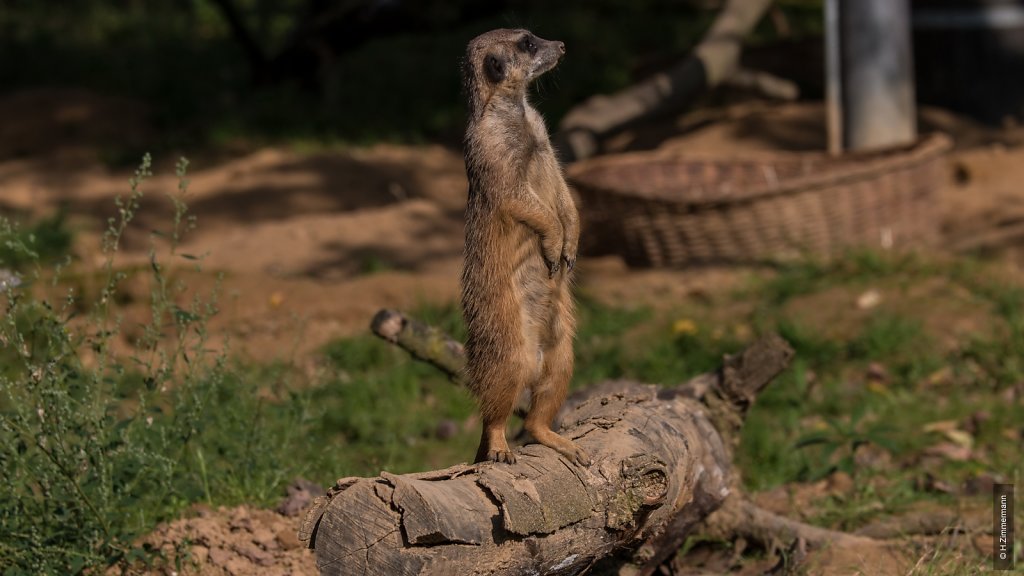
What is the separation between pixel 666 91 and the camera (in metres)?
8.99

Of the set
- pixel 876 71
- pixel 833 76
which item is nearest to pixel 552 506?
pixel 876 71

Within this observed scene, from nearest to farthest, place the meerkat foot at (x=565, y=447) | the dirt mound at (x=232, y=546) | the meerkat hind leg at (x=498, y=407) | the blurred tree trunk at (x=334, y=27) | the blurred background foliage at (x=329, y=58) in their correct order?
the meerkat foot at (x=565, y=447) < the meerkat hind leg at (x=498, y=407) < the dirt mound at (x=232, y=546) < the blurred background foliage at (x=329, y=58) < the blurred tree trunk at (x=334, y=27)

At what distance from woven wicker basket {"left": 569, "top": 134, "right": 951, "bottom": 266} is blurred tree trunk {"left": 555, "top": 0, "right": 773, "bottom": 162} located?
895mm

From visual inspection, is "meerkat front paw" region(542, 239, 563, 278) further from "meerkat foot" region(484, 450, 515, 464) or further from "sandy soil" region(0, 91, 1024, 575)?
"sandy soil" region(0, 91, 1024, 575)

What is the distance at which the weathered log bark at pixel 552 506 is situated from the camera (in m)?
2.78

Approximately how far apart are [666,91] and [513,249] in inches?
230

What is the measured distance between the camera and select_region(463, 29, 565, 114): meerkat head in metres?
3.53

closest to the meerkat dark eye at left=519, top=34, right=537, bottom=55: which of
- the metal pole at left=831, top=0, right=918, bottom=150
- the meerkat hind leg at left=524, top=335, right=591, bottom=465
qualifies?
the meerkat hind leg at left=524, top=335, right=591, bottom=465

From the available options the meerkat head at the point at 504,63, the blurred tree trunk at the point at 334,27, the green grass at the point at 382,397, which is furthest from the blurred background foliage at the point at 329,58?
the meerkat head at the point at 504,63

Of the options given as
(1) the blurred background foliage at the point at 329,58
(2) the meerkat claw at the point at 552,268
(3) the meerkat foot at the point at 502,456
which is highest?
(1) the blurred background foliage at the point at 329,58

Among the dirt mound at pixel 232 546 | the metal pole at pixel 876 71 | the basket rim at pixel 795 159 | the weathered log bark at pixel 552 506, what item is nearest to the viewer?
the weathered log bark at pixel 552 506

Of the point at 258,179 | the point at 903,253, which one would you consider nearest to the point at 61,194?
the point at 258,179

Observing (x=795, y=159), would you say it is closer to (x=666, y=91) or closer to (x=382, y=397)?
(x=666, y=91)

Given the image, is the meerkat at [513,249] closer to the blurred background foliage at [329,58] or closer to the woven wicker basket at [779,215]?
the woven wicker basket at [779,215]
